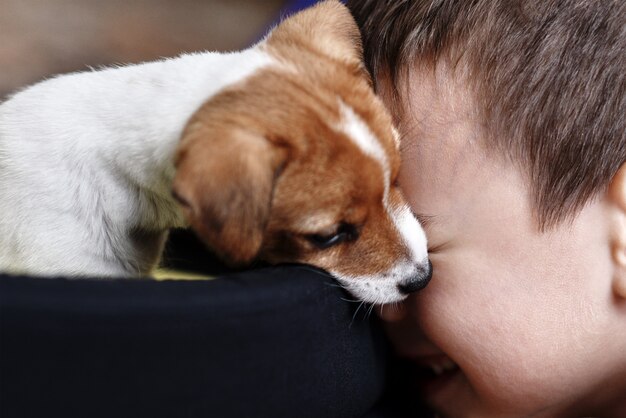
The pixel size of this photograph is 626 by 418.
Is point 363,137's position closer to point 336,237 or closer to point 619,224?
point 336,237

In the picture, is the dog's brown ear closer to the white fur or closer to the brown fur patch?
the brown fur patch

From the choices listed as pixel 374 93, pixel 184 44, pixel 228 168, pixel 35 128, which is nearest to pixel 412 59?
pixel 374 93

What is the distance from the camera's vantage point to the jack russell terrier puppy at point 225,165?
1.01 metres

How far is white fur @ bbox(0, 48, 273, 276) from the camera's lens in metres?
1.16

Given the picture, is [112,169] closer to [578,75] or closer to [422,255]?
[422,255]

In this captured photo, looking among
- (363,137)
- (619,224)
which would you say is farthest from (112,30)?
(619,224)

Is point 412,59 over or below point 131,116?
over

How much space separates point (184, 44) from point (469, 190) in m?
2.37

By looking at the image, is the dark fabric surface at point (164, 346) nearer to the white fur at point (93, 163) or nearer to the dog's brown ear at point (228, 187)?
the dog's brown ear at point (228, 187)

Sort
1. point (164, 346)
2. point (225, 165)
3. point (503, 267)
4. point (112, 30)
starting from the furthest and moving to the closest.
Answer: point (112, 30)
point (503, 267)
point (225, 165)
point (164, 346)

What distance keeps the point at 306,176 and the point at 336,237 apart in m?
0.11

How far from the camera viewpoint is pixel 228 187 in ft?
3.18

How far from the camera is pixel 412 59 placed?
123 centimetres

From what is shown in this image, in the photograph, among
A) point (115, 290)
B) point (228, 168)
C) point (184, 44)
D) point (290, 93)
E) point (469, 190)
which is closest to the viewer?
point (115, 290)
